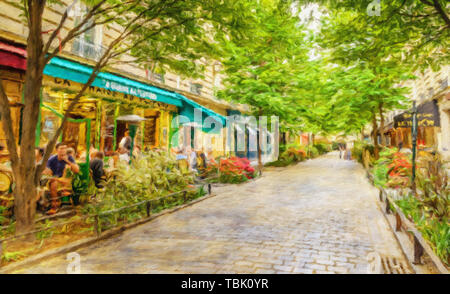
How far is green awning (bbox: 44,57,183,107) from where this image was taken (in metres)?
7.97

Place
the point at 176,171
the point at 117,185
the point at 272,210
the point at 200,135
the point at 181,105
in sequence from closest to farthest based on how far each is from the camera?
the point at 117,185, the point at 272,210, the point at 176,171, the point at 181,105, the point at 200,135

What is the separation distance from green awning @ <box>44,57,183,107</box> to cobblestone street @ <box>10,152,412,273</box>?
4.97 m

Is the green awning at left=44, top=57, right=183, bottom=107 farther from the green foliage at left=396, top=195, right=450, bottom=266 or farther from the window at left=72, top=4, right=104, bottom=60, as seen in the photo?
the green foliage at left=396, top=195, right=450, bottom=266

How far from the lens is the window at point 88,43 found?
10531mm

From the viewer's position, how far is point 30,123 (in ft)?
15.4

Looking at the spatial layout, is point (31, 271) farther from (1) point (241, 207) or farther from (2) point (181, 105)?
(2) point (181, 105)

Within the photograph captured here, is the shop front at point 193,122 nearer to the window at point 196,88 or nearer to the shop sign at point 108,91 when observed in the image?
the shop sign at point 108,91

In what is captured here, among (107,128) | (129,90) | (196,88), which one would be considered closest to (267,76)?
(196,88)

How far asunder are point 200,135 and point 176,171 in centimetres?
1149

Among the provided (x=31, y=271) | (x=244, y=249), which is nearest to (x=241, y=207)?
(x=244, y=249)

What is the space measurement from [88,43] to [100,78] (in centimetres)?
296

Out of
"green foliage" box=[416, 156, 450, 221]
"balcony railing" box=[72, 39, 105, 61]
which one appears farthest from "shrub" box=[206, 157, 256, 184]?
"green foliage" box=[416, 156, 450, 221]

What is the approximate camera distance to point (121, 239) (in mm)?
5309

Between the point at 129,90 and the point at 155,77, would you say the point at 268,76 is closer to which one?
the point at 155,77
